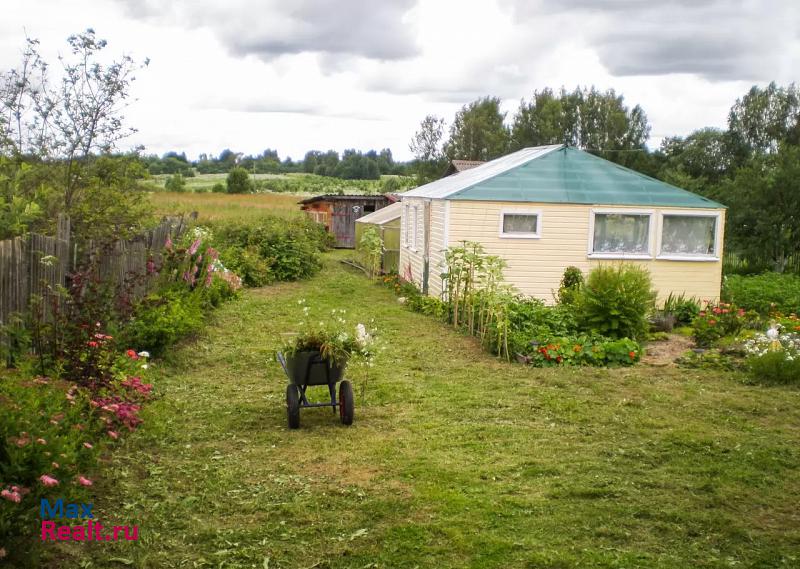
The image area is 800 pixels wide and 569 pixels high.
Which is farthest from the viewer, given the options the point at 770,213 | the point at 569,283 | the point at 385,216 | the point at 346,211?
the point at 346,211

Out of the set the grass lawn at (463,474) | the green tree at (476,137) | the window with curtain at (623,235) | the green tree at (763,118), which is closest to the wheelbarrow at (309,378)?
the grass lawn at (463,474)

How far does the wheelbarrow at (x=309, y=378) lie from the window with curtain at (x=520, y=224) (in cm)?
977

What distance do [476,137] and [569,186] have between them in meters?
47.0

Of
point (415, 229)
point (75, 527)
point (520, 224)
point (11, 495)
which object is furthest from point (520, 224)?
point (11, 495)

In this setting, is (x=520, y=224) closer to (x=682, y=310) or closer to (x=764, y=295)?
(x=682, y=310)

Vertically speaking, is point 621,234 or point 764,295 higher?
point 621,234

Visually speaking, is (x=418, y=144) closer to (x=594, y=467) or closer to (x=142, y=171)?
(x=142, y=171)

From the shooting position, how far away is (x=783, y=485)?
20.5ft

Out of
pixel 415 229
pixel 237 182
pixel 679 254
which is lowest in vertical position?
pixel 679 254

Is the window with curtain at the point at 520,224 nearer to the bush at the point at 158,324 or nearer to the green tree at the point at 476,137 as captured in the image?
the bush at the point at 158,324

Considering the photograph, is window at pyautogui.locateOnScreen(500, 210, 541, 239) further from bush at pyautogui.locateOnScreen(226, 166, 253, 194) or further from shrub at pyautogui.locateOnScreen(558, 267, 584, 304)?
bush at pyautogui.locateOnScreen(226, 166, 253, 194)

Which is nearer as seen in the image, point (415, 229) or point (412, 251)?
point (415, 229)

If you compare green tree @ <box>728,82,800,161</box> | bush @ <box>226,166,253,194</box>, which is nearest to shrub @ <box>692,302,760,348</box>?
green tree @ <box>728,82,800,161</box>

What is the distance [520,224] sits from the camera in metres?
17.0
